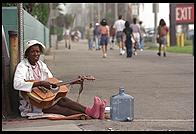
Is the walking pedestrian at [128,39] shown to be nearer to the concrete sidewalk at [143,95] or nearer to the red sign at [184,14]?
the concrete sidewalk at [143,95]

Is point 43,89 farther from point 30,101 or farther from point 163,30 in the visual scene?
point 163,30

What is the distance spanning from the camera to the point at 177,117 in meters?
7.99

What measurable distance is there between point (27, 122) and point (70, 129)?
0.91 metres

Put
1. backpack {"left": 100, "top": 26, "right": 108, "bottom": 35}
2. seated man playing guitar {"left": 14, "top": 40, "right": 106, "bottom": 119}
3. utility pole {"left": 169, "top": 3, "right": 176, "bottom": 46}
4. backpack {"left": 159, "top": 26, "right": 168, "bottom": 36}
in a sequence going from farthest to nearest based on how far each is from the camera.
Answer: utility pole {"left": 169, "top": 3, "right": 176, "bottom": 46} → backpack {"left": 159, "top": 26, "right": 168, "bottom": 36} → backpack {"left": 100, "top": 26, "right": 108, "bottom": 35} → seated man playing guitar {"left": 14, "top": 40, "right": 106, "bottom": 119}

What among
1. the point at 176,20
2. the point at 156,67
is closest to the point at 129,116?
the point at 156,67

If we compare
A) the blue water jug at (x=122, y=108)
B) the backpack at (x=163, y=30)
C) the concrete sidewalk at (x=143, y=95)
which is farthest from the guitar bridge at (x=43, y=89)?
the backpack at (x=163, y=30)

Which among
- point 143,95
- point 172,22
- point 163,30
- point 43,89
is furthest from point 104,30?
point 172,22

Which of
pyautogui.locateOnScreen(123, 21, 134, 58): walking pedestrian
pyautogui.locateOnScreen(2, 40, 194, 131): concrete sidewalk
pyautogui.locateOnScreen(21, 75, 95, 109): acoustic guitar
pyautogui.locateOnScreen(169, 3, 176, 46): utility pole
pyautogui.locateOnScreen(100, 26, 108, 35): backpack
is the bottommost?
pyautogui.locateOnScreen(2, 40, 194, 131): concrete sidewalk

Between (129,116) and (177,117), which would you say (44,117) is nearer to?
(129,116)

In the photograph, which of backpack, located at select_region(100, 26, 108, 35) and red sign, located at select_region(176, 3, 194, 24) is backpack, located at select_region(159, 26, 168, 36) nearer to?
backpack, located at select_region(100, 26, 108, 35)

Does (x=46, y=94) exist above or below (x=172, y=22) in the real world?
below

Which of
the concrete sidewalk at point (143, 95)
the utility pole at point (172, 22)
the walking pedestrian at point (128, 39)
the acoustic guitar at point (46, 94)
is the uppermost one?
the utility pole at point (172, 22)

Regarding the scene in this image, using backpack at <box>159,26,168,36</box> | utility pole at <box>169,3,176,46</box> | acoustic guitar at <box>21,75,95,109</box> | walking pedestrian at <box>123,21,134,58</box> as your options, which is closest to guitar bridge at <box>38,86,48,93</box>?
acoustic guitar at <box>21,75,95,109</box>

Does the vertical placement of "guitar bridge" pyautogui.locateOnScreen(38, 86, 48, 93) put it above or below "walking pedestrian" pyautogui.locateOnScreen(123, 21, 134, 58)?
below
